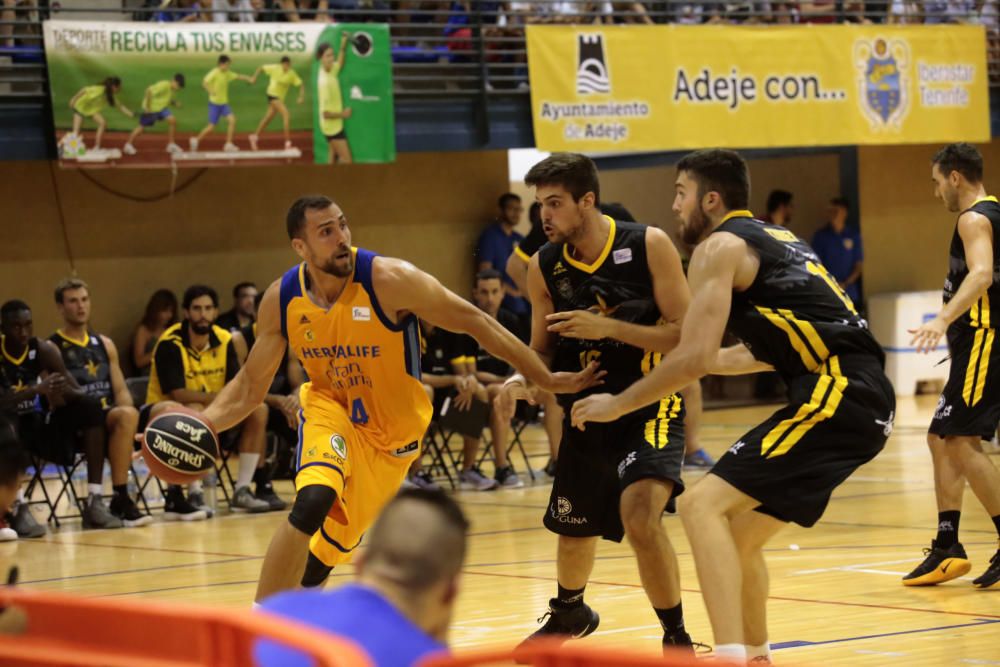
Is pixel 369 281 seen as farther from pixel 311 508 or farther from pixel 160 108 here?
pixel 160 108

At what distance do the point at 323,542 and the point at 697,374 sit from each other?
1998mm

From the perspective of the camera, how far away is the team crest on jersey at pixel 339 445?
20.5ft

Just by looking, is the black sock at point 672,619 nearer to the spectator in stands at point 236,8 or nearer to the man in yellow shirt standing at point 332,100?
the man in yellow shirt standing at point 332,100

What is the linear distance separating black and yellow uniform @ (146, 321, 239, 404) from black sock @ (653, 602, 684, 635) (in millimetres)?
6850

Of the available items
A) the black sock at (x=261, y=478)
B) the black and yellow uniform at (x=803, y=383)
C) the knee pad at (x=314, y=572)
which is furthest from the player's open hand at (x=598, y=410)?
the black sock at (x=261, y=478)

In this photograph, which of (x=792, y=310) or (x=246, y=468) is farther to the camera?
(x=246, y=468)

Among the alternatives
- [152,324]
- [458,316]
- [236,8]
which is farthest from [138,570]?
[236,8]

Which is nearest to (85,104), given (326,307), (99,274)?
(99,274)

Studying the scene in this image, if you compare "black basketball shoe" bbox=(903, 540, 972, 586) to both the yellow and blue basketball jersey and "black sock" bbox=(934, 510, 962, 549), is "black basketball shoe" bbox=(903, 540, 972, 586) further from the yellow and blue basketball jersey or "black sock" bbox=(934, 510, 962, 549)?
the yellow and blue basketball jersey

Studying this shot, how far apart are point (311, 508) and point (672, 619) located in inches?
59.8

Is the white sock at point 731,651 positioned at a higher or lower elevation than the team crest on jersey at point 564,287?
lower

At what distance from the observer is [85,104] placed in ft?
45.7

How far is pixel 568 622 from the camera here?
6484 mm

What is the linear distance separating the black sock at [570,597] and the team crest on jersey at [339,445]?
1102 millimetres
